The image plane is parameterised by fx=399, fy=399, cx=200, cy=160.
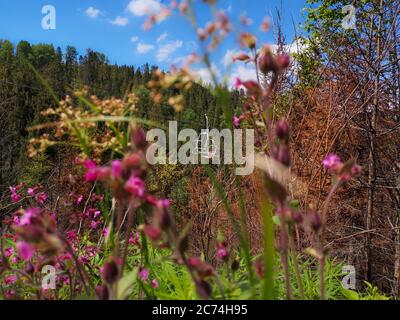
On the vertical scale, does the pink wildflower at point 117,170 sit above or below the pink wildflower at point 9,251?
above

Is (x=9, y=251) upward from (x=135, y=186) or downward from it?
downward

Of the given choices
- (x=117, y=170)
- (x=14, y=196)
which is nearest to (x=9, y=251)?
(x=14, y=196)

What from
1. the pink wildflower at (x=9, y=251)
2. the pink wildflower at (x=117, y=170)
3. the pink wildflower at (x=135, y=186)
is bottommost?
the pink wildflower at (x=9, y=251)

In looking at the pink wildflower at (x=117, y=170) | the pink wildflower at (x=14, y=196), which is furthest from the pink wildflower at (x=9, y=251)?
the pink wildflower at (x=117, y=170)

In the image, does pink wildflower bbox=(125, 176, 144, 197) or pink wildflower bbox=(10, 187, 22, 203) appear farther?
pink wildflower bbox=(10, 187, 22, 203)

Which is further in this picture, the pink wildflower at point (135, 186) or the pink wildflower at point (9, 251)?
the pink wildflower at point (9, 251)

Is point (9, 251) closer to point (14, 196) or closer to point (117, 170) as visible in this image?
point (14, 196)

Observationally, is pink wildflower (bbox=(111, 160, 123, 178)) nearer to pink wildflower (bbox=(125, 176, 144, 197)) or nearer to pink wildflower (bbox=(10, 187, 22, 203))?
Result: pink wildflower (bbox=(125, 176, 144, 197))

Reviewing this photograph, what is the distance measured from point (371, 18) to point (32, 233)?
5.88m

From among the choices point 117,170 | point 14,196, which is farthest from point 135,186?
point 14,196

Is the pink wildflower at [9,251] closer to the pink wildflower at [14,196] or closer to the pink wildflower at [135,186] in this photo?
the pink wildflower at [14,196]

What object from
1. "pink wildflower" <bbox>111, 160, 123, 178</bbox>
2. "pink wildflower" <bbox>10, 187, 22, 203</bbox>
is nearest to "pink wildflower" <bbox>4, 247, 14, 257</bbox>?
"pink wildflower" <bbox>10, 187, 22, 203</bbox>

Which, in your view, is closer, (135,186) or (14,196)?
(135,186)
